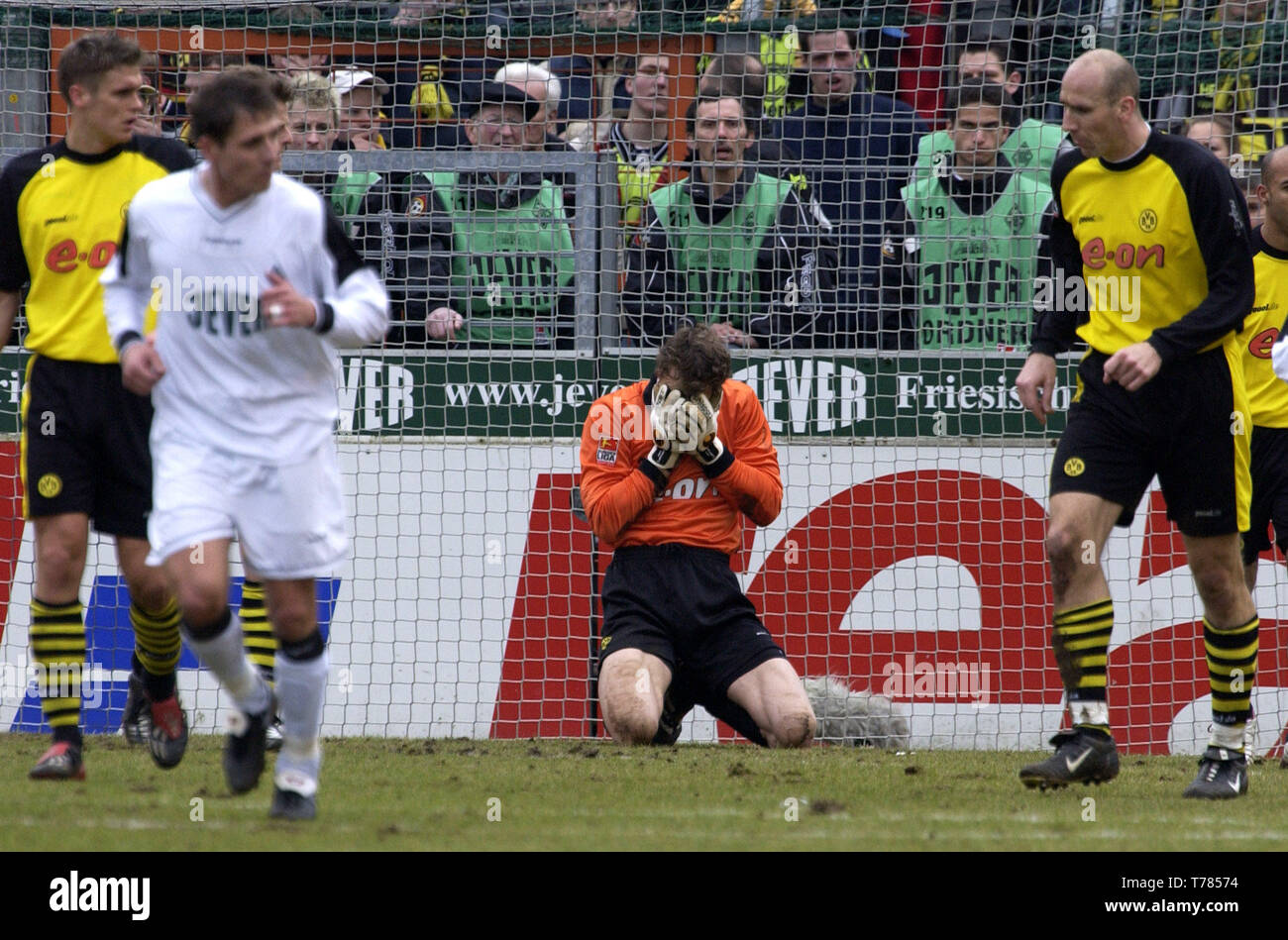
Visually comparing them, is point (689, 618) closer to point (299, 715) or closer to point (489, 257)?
point (489, 257)

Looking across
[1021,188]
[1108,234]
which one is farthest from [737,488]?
[1021,188]

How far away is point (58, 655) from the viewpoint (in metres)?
5.18

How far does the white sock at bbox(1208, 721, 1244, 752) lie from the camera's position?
5195 millimetres

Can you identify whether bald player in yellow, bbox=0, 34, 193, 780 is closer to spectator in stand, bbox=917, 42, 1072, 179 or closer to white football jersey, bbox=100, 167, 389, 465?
white football jersey, bbox=100, 167, 389, 465

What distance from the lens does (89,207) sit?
17.1ft

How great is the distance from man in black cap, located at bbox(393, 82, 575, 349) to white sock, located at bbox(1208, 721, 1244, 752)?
364 cm

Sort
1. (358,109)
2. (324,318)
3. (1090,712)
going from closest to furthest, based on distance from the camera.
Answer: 1. (324,318)
2. (1090,712)
3. (358,109)

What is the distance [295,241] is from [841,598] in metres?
3.95

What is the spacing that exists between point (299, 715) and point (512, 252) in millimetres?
4090

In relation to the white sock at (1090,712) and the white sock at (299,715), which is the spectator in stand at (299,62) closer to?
the white sock at (299,715)

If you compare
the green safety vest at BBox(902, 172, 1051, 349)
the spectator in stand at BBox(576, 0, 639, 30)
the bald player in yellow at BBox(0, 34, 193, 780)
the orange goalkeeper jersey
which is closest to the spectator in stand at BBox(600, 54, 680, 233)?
the spectator in stand at BBox(576, 0, 639, 30)

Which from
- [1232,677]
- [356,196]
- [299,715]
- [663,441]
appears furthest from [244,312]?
[356,196]

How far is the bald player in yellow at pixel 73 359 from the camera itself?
511 centimetres
